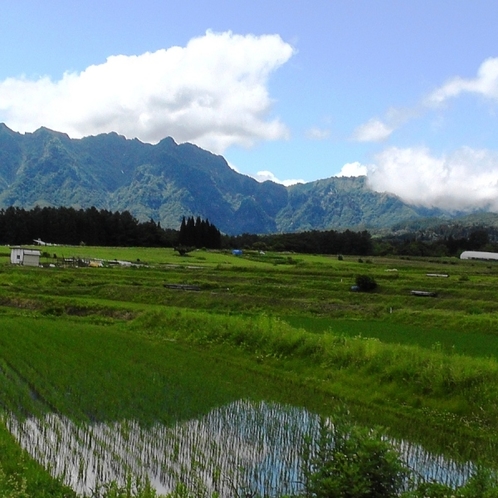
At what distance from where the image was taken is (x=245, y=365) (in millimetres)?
17375

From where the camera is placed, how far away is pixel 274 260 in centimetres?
7094

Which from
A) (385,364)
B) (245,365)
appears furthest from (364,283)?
(385,364)

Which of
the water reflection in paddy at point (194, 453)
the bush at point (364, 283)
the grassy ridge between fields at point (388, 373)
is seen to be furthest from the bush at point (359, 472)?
the bush at point (364, 283)

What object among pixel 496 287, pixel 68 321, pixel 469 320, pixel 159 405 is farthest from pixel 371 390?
pixel 496 287

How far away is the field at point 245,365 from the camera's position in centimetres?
1145

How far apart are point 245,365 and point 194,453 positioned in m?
7.93

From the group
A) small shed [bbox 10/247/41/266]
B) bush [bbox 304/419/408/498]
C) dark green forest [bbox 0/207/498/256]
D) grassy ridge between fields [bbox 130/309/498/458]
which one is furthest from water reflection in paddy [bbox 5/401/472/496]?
dark green forest [bbox 0/207/498/256]

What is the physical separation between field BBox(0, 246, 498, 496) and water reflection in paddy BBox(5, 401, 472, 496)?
0.56 ft

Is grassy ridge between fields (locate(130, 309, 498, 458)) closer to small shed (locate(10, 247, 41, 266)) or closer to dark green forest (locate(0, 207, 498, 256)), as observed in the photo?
small shed (locate(10, 247, 41, 266))

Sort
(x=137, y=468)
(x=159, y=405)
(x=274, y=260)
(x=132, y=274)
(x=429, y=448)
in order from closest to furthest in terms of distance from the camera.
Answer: (x=137, y=468)
(x=429, y=448)
(x=159, y=405)
(x=132, y=274)
(x=274, y=260)

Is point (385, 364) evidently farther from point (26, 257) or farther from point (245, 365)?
point (26, 257)

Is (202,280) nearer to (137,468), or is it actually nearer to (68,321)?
(68,321)

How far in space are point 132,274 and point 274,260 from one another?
29369mm

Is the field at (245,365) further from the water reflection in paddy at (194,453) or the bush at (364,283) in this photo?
the bush at (364,283)
